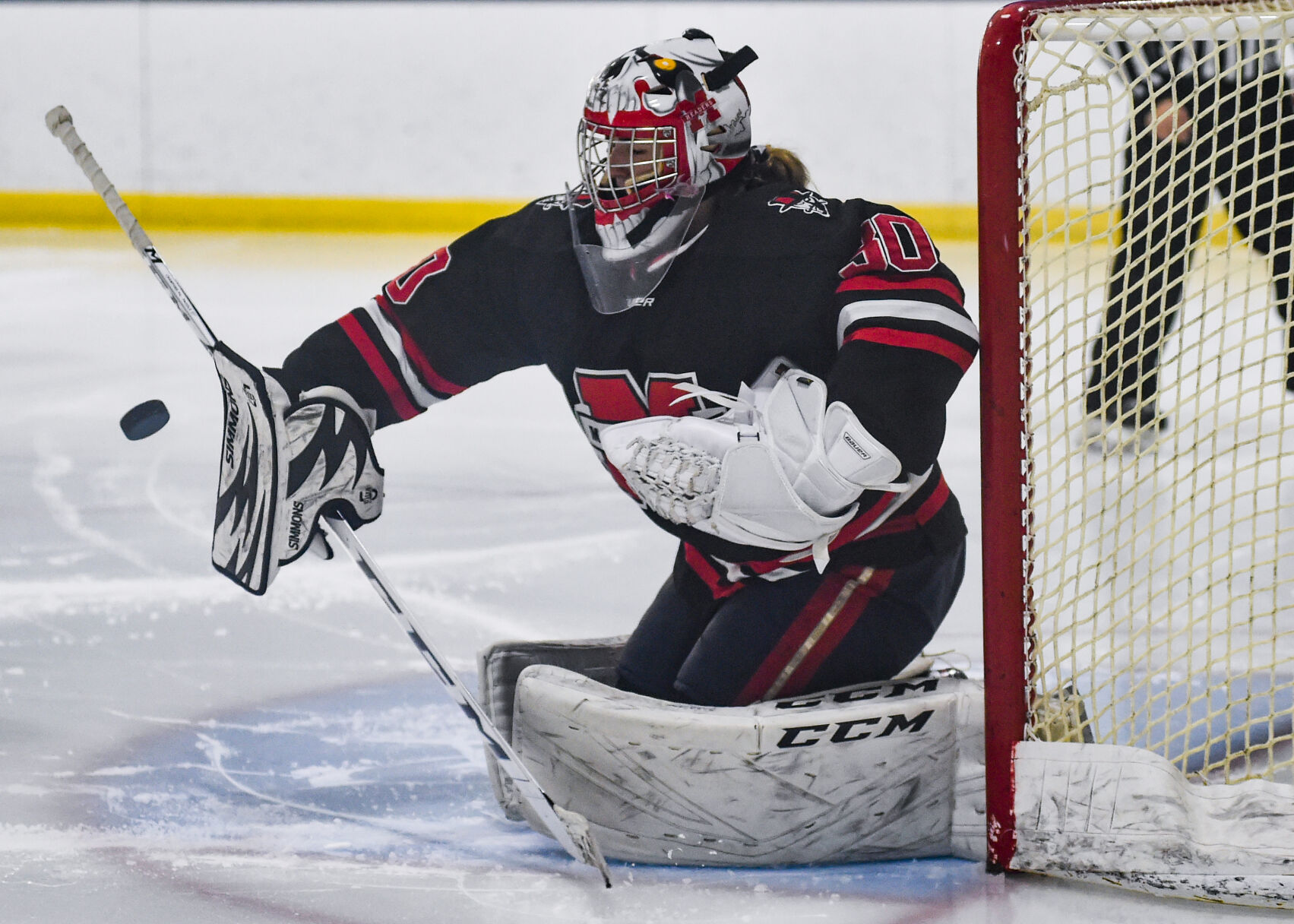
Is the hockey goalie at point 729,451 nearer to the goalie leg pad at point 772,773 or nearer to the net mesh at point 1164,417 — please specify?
the goalie leg pad at point 772,773

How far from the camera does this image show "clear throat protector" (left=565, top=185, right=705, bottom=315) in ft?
5.34

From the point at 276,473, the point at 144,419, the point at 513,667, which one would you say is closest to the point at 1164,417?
the point at 513,667

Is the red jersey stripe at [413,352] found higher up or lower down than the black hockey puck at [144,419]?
higher up

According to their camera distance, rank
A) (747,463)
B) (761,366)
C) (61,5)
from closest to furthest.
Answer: (747,463), (761,366), (61,5)

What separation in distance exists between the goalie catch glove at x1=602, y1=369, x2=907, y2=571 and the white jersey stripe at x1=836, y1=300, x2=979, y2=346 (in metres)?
0.08

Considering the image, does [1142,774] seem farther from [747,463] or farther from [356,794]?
[356,794]

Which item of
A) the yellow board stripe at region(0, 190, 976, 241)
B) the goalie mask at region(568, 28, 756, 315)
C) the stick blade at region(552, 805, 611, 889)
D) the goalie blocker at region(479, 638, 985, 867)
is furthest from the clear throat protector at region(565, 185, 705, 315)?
the yellow board stripe at region(0, 190, 976, 241)

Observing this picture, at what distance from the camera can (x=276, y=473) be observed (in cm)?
161

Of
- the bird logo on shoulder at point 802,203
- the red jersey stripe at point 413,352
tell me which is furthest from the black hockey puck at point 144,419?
the bird logo on shoulder at point 802,203

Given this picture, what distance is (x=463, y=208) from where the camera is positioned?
6.43 metres

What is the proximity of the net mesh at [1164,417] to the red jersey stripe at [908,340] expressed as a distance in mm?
84

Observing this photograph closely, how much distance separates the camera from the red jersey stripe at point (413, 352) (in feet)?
5.88

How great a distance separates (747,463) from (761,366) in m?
0.17

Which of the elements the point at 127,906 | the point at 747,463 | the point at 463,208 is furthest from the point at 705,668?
the point at 463,208
